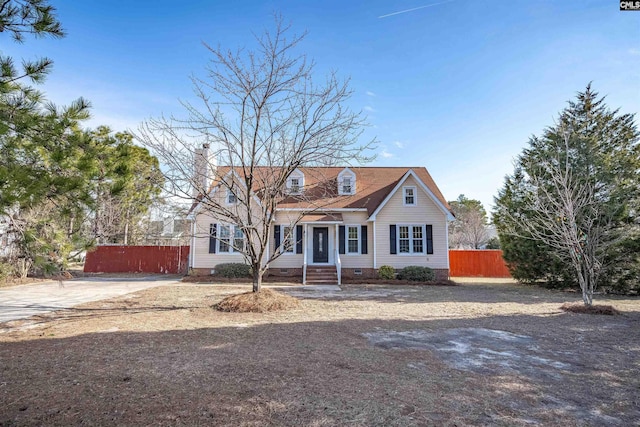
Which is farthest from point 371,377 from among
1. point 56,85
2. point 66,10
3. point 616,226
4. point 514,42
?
point 616,226

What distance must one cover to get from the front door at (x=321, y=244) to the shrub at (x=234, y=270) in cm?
376

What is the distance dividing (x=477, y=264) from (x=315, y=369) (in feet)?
70.7

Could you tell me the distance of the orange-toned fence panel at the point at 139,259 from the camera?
70.9 ft

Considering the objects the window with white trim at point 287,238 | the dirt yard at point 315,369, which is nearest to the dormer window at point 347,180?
the window with white trim at point 287,238

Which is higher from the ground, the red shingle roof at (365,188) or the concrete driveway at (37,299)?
the red shingle roof at (365,188)

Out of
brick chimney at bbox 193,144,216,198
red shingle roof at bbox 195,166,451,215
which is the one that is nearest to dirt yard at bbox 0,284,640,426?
brick chimney at bbox 193,144,216,198

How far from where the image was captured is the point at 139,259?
857 inches

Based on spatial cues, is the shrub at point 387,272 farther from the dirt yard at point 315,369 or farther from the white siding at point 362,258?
the dirt yard at point 315,369

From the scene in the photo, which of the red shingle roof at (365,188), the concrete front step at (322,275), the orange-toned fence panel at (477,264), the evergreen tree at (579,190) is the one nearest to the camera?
the evergreen tree at (579,190)

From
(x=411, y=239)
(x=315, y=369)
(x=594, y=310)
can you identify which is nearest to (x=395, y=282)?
(x=411, y=239)

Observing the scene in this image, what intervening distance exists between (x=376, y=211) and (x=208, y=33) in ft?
38.4

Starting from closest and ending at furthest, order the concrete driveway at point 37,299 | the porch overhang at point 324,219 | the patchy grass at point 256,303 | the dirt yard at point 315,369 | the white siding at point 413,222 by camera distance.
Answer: the dirt yard at point 315,369, the concrete driveway at point 37,299, the patchy grass at point 256,303, the porch overhang at point 324,219, the white siding at point 413,222

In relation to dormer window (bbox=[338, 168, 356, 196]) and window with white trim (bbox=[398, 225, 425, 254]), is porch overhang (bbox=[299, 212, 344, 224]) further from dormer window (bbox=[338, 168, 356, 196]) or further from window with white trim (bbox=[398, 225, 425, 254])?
window with white trim (bbox=[398, 225, 425, 254])

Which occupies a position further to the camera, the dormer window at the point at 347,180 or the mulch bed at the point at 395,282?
the dormer window at the point at 347,180
